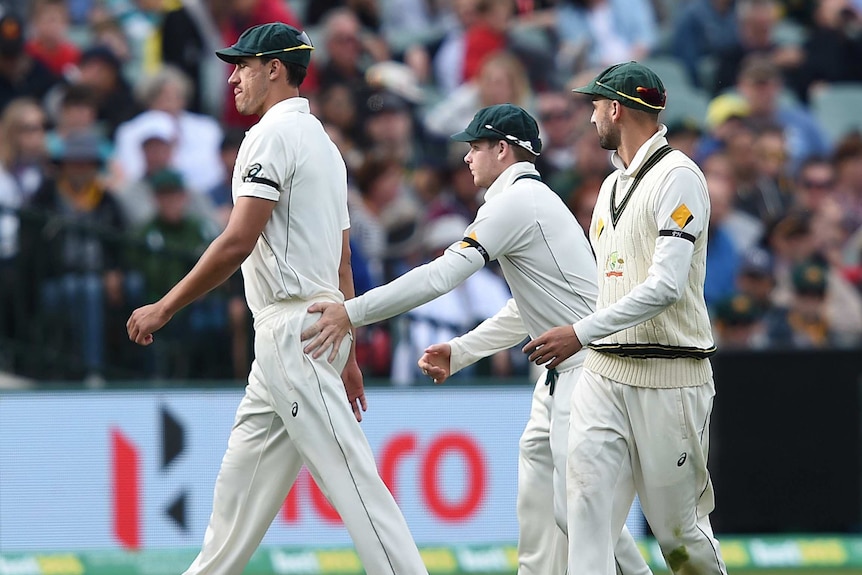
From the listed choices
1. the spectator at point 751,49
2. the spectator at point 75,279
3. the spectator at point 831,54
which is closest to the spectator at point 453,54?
the spectator at point 751,49

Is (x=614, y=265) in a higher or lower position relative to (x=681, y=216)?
lower

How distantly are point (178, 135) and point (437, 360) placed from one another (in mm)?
6346

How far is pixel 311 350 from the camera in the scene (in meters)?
6.10

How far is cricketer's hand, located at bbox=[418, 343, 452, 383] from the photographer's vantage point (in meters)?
6.87

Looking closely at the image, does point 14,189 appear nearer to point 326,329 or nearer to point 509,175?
point 509,175

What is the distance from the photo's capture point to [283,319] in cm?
614

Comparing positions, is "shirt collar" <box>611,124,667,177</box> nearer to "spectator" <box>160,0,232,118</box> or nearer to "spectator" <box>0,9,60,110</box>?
"spectator" <box>0,9,60,110</box>

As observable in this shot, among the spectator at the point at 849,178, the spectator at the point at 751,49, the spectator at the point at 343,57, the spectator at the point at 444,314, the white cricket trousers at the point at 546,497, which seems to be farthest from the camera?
the spectator at the point at 751,49

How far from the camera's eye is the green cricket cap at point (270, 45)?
6230mm

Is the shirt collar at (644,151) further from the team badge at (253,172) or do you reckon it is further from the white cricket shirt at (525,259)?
the team badge at (253,172)

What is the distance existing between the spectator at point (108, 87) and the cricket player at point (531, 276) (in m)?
6.64

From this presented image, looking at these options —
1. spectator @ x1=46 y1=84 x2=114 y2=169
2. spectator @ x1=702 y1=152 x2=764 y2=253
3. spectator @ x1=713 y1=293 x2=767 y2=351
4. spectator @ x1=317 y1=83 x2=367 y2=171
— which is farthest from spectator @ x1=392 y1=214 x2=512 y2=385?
spectator @ x1=46 y1=84 x2=114 y2=169

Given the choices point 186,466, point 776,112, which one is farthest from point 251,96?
point 776,112

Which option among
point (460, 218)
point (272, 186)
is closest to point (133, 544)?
point (460, 218)
